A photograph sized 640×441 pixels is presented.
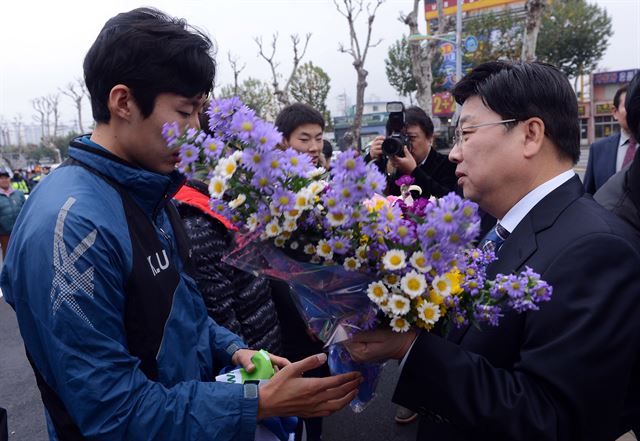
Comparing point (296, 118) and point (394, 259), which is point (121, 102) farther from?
point (296, 118)

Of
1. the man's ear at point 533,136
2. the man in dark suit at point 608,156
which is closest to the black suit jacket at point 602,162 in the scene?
the man in dark suit at point 608,156

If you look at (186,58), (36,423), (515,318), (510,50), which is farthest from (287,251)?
(510,50)

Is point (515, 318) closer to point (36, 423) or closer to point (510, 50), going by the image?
point (36, 423)

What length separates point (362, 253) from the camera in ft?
3.36

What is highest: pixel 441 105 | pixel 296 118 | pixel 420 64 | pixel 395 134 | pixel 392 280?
pixel 441 105

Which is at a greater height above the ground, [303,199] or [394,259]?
[303,199]

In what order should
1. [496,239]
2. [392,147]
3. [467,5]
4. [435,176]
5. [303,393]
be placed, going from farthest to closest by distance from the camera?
[467,5]
[435,176]
[392,147]
[496,239]
[303,393]

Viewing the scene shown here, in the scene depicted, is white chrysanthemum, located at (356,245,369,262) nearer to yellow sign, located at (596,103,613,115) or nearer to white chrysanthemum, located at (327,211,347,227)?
white chrysanthemum, located at (327,211,347,227)

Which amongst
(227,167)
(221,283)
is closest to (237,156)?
(227,167)

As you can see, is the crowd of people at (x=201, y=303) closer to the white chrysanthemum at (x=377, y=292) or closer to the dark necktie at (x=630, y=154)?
the white chrysanthemum at (x=377, y=292)

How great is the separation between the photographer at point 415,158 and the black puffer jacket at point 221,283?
200 centimetres

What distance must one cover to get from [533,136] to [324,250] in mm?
817

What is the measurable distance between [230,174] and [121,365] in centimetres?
60

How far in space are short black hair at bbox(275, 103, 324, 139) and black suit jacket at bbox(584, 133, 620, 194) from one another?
272 cm
